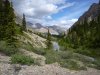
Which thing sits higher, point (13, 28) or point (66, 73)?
point (13, 28)

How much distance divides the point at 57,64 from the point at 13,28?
14.6 m

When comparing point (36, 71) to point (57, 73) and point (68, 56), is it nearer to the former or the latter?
point (57, 73)

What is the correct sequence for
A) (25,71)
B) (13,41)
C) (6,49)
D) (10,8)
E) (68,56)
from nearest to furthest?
(25,71)
(6,49)
(68,56)
(13,41)
(10,8)

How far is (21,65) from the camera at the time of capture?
1766 centimetres

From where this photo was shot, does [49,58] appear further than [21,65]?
Yes

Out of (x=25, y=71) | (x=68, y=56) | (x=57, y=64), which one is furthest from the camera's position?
(x=68, y=56)

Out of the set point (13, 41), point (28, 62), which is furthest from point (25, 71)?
point (13, 41)

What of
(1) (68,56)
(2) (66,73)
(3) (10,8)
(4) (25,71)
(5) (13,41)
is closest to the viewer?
(4) (25,71)

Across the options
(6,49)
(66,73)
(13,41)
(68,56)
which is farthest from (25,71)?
(13,41)

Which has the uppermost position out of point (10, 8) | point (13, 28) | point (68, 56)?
point (10, 8)

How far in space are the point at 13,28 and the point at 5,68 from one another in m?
16.9

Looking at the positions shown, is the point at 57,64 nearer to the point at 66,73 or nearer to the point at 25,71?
the point at 66,73

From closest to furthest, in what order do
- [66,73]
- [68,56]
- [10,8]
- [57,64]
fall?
1. [66,73]
2. [57,64]
3. [68,56]
4. [10,8]

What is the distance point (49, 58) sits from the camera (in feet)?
72.0
